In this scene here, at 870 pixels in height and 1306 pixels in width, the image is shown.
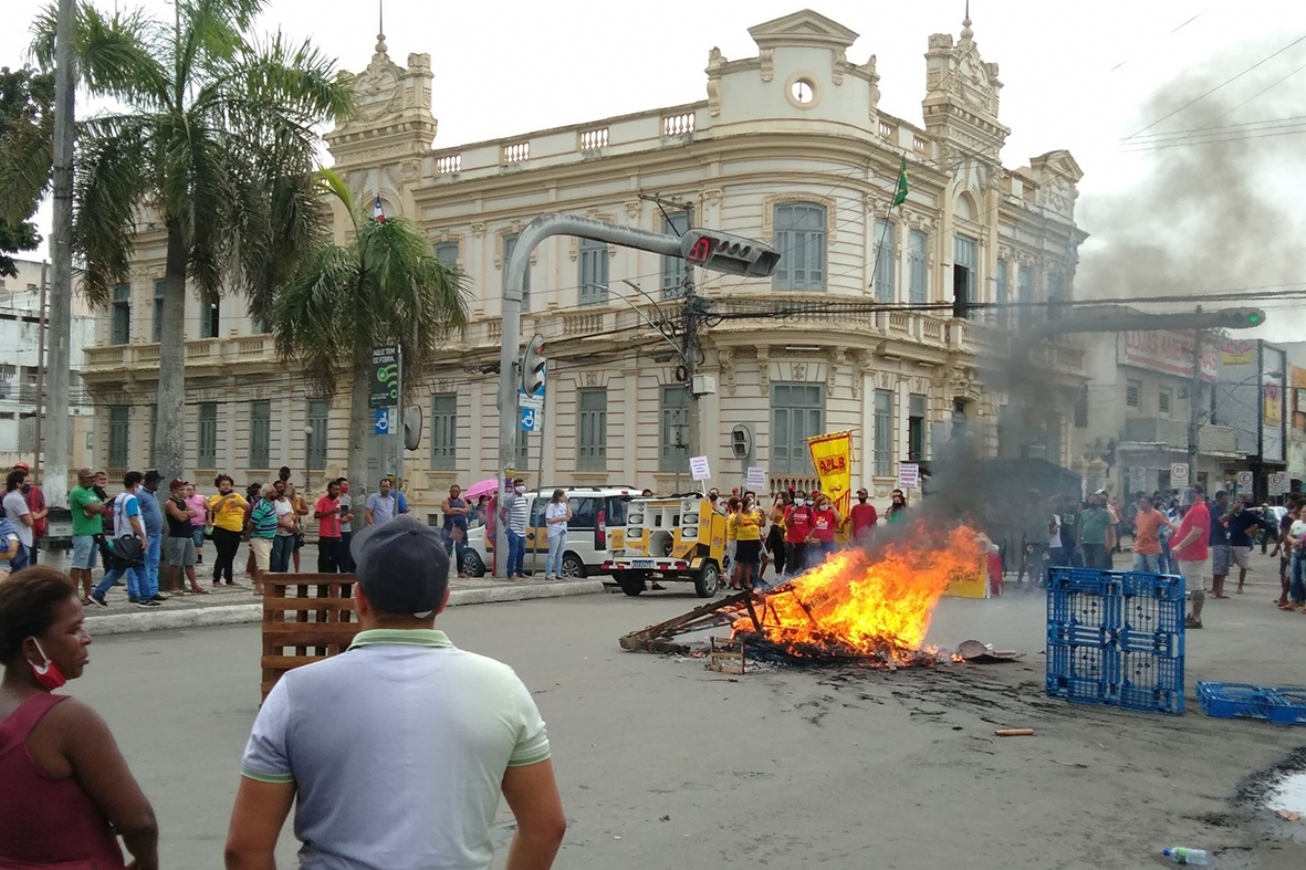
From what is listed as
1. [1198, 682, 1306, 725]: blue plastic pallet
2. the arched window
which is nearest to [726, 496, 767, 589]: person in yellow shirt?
[1198, 682, 1306, 725]: blue plastic pallet

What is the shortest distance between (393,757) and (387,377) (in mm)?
15973

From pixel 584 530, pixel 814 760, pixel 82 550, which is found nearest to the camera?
pixel 814 760

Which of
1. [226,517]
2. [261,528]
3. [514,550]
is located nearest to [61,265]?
[226,517]

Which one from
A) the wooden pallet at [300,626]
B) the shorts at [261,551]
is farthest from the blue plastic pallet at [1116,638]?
the shorts at [261,551]

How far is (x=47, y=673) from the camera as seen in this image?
9.70 feet

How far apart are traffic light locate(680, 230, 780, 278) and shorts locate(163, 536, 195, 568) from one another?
9.29 metres

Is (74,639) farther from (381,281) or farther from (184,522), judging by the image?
(381,281)

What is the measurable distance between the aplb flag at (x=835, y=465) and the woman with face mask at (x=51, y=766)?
2219cm

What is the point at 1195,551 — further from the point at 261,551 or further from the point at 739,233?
the point at 739,233

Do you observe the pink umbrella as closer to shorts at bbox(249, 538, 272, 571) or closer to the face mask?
shorts at bbox(249, 538, 272, 571)

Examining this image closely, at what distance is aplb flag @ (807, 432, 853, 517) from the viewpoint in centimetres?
2469

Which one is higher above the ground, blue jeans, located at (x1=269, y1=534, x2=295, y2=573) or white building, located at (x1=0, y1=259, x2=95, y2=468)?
white building, located at (x1=0, y1=259, x2=95, y2=468)

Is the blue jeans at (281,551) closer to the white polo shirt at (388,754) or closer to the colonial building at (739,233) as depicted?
the colonial building at (739,233)

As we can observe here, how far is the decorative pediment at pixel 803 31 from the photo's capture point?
31078 millimetres
